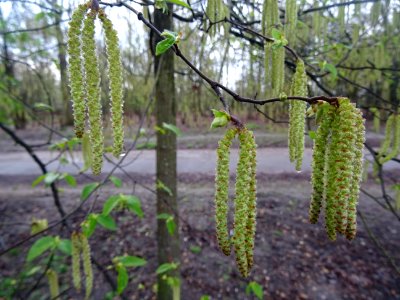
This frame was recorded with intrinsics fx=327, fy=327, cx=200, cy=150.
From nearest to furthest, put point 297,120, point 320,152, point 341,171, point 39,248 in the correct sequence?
point 341,171 → point 320,152 → point 297,120 → point 39,248

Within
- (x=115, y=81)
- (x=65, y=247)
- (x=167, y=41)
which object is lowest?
(x=65, y=247)

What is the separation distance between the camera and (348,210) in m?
0.89

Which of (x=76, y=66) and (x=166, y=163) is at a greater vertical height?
(x=76, y=66)

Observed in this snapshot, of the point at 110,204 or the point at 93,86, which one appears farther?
the point at 110,204

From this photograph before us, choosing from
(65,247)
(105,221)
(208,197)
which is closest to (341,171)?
(105,221)

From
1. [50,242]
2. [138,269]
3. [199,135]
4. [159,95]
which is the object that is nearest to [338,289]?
[138,269]

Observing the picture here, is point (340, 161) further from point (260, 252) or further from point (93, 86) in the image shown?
point (260, 252)

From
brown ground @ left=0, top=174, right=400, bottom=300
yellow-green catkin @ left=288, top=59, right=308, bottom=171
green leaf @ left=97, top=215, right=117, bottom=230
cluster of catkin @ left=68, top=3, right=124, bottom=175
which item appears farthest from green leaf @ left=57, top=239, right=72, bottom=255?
yellow-green catkin @ left=288, top=59, right=308, bottom=171

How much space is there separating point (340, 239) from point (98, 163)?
5.09 metres

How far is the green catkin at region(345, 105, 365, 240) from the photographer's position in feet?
2.89

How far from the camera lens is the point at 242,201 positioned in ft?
2.99

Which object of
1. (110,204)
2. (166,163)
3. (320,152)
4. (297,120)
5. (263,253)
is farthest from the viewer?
(263,253)

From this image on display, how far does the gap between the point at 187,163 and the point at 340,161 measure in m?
8.94

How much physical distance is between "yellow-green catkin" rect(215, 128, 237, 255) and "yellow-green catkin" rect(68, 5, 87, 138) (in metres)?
0.38
